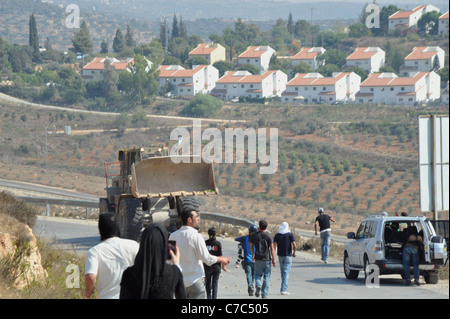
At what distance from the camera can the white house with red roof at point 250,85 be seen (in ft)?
468

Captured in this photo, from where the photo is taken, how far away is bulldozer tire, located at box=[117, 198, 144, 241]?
64.6ft

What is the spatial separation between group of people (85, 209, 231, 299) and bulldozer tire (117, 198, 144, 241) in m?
10.8

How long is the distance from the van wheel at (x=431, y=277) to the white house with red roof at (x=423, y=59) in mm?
134281

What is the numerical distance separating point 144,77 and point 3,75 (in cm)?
3067

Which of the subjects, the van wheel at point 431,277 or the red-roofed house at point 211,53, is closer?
the van wheel at point 431,277

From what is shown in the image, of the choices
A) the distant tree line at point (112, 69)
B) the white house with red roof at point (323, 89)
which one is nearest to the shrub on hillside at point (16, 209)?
the distant tree line at point (112, 69)

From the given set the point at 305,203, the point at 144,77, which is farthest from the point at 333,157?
the point at 144,77

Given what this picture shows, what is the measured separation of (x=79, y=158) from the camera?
271 ft

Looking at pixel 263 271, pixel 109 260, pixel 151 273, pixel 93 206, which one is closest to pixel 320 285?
pixel 263 271

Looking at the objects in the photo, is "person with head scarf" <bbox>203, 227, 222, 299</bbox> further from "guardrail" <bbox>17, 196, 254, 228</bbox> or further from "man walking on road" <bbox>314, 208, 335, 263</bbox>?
"guardrail" <bbox>17, 196, 254, 228</bbox>

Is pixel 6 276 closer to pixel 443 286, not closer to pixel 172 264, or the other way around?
pixel 172 264

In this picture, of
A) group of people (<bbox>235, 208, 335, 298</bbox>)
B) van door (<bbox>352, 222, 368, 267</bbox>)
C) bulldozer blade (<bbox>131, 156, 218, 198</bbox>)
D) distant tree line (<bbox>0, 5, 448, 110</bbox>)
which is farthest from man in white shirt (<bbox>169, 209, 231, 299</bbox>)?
distant tree line (<bbox>0, 5, 448, 110</bbox>)

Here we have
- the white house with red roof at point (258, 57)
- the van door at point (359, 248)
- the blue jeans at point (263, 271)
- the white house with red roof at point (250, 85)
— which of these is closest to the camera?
the blue jeans at point (263, 271)

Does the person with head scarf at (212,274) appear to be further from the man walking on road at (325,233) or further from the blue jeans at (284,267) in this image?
the man walking on road at (325,233)
